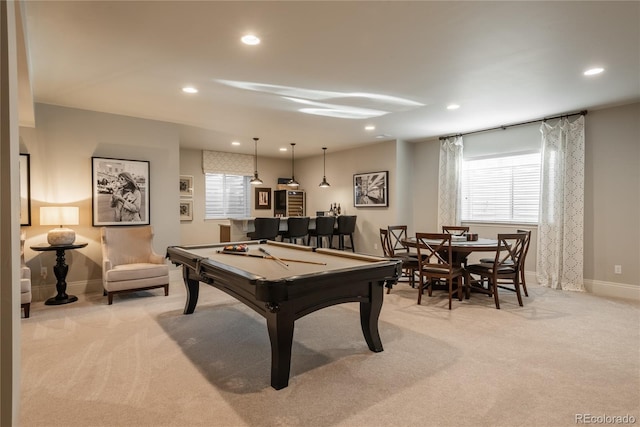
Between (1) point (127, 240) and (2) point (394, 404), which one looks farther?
(1) point (127, 240)

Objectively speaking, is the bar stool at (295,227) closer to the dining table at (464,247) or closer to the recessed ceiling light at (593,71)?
the dining table at (464,247)

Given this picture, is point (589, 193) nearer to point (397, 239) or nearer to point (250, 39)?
point (397, 239)

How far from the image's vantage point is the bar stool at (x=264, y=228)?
592 centimetres

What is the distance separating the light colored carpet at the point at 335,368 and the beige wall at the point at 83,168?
83 cm

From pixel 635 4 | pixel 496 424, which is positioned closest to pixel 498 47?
pixel 635 4

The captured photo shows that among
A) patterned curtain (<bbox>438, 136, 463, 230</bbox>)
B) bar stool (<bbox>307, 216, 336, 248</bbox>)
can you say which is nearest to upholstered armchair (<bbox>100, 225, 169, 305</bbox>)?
bar stool (<bbox>307, 216, 336, 248</bbox>)

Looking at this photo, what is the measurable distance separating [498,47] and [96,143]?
16.5 feet

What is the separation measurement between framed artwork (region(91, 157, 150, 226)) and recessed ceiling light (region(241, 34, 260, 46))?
10.2 feet

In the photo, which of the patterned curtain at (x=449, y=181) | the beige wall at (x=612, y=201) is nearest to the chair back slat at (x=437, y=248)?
the patterned curtain at (x=449, y=181)

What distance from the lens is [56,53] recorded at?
295 centimetres

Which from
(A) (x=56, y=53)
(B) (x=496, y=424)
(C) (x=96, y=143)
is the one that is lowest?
(B) (x=496, y=424)

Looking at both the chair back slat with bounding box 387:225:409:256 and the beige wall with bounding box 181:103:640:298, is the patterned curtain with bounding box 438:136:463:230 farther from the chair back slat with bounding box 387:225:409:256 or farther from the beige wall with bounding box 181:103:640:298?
the chair back slat with bounding box 387:225:409:256

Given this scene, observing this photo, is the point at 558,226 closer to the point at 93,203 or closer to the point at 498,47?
the point at 498,47

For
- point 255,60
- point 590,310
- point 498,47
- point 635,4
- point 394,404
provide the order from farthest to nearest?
point 590,310 → point 255,60 → point 498,47 → point 635,4 → point 394,404
